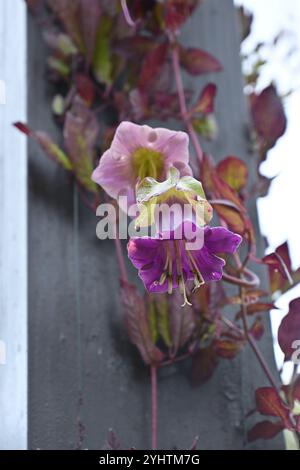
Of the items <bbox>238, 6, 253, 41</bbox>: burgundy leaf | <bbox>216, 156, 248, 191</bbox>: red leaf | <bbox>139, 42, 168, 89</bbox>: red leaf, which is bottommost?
<bbox>216, 156, 248, 191</bbox>: red leaf

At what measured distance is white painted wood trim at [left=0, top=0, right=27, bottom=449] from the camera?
2.03ft

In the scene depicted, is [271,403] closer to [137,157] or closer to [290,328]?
[290,328]

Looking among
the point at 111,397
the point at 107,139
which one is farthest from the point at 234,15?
the point at 111,397

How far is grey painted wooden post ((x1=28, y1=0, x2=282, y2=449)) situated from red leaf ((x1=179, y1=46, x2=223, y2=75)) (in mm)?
197

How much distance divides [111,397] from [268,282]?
24 centimetres

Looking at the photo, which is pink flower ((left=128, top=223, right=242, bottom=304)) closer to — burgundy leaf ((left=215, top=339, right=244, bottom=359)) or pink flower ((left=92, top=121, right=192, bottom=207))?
pink flower ((left=92, top=121, right=192, bottom=207))

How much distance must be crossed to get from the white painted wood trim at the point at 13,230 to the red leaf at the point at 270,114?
0.30 m

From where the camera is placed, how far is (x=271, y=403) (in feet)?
1.96

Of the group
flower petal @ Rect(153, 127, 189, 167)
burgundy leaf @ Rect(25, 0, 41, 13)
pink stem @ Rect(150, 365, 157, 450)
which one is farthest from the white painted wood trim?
flower petal @ Rect(153, 127, 189, 167)

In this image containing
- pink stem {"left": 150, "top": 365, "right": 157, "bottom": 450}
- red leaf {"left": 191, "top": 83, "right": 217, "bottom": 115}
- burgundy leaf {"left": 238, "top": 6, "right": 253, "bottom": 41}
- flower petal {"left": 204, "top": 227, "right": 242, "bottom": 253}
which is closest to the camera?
flower petal {"left": 204, "top": 227, "right": 242, "bottom": 253}

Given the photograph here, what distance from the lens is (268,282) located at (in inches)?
30.4
